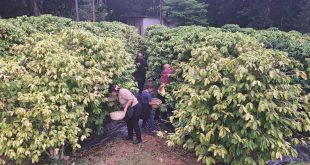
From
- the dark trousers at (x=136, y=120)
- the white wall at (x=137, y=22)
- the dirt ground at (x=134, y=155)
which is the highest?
the white wall at (x=137, y=22)

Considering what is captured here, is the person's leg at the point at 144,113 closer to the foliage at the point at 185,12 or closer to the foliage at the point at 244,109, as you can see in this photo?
the foliage at the point at 244,109

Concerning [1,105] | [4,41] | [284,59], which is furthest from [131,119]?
[4,41]

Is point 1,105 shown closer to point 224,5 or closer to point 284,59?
point 284,59

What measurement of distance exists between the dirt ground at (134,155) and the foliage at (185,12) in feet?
77.9

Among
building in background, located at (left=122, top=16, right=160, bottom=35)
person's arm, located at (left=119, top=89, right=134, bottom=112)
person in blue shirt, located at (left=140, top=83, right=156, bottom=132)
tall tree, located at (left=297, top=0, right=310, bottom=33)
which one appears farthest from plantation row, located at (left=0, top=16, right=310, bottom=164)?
tall tree, located at (left=297, top=0, right=310, bottom=33)

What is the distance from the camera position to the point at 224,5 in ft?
120

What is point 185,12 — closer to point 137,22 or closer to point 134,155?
point 137,22

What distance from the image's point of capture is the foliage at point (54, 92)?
6.18m

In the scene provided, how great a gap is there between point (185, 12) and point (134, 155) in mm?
24924

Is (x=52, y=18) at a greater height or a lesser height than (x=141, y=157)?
greater

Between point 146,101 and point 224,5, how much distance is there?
1198 inches

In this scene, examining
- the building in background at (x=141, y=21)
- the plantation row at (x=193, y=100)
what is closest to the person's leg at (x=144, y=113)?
the plantation row at (x=193, y=100)

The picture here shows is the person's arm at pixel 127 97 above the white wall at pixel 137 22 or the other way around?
the other way around

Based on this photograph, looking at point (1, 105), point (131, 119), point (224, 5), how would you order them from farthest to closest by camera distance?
point (224, 5) → point (131, 119) → point (1, 105)
